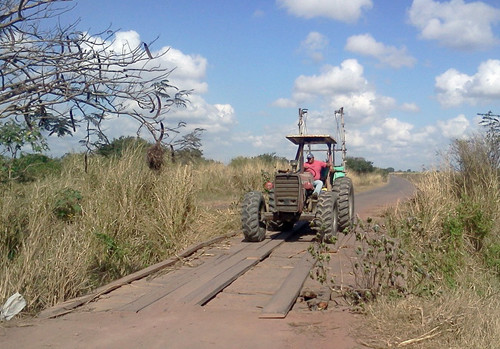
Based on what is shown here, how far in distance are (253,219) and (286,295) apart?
14.7ft

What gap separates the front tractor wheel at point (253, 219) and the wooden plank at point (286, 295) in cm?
257

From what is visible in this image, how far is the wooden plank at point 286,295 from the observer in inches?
226

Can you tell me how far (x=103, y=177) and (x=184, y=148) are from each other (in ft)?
13.2

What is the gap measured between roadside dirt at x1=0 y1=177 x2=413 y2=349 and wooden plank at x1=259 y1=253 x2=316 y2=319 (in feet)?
0.28

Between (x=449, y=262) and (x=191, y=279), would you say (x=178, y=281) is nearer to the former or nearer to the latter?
(x=191, y=279)

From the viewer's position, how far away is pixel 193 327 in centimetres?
543

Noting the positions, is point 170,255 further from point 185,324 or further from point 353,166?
point 353,166

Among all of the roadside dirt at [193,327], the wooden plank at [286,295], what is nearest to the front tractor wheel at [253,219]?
the wooden plank at [286,295]

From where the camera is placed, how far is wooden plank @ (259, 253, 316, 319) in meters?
5.75

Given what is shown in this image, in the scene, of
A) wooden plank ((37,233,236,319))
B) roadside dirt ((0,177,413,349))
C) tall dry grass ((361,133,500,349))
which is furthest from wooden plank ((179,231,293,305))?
tall dry grass ((361,133,500,349))

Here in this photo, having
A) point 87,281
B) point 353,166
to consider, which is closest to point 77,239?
point 87,281

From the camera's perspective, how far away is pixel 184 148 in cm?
667

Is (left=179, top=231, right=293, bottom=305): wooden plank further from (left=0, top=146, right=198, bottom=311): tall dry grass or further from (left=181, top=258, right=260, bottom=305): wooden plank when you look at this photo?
(left=0, top=146, right=198, bottom=311): tall dry grass

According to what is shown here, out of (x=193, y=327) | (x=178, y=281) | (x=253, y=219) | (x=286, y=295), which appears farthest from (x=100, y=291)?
(x=253, y=219)
